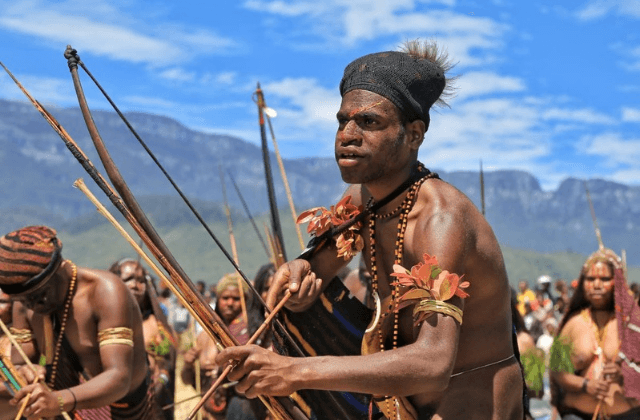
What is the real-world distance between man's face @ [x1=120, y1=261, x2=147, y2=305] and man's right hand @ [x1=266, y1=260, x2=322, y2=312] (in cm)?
590

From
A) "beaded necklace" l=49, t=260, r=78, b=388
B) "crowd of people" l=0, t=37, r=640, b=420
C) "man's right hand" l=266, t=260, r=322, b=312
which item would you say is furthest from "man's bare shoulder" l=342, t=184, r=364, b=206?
"beaded necklace" l=49, t=260, r=78, b=388

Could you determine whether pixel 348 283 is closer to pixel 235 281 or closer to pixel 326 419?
pixel 235 281

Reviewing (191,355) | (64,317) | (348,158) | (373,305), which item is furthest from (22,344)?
(191,355)

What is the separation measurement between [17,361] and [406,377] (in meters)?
3.49

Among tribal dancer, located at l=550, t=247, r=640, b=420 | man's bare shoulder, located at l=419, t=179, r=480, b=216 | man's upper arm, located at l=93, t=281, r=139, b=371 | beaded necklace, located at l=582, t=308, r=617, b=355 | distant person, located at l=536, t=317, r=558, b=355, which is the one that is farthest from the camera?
distant person, located at l=536, t=317, r=558, b=355

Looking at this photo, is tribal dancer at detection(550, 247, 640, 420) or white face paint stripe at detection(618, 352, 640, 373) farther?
tribal dancer at detection(550, 247, 640, 420)

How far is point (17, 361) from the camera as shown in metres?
5.70

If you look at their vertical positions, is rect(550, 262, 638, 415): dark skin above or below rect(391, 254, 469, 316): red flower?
below

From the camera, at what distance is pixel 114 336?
544 centimetres

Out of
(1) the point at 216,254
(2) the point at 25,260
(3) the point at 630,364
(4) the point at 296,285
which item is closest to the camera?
(4) the point at 296,285

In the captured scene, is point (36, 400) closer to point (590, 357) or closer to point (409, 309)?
point (409, 309)

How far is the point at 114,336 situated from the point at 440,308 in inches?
113

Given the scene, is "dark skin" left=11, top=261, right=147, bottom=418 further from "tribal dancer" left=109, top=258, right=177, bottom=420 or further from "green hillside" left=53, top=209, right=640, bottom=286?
"green hillside" left=53, top=209, right=640, bottom=286

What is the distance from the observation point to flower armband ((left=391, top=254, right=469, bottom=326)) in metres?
3.07
